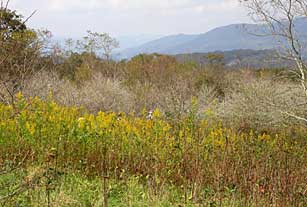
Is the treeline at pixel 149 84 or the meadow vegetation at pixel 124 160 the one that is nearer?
the meadow vegetation at pixel 124 160

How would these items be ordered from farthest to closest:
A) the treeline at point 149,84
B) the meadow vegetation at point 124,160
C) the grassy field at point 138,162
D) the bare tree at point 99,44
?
the bare tree at point 99,44 < the treeline at point 149,84 < the grassy field at point 138,162 < the meadow vegetation at point 124,160

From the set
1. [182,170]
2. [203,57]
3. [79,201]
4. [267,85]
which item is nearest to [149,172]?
[182,170]

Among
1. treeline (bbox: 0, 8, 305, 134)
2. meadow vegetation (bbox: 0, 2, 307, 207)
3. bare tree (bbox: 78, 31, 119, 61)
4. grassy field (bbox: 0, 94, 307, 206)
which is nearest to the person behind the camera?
meadow vegetation (bbox: 0, 2, 307, 207)

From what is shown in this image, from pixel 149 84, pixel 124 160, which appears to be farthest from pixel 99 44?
pixel 124 160

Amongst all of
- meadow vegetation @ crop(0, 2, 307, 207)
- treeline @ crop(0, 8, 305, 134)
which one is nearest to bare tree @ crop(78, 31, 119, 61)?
treeline @ crop(0, 8, 305, 134)

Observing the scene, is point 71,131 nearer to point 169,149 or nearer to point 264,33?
point 169,149

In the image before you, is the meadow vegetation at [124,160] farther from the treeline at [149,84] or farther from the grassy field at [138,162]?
the treeline at [149,84]

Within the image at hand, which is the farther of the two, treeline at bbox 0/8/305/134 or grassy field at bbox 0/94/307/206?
treeline at bbox 0/8/305/134

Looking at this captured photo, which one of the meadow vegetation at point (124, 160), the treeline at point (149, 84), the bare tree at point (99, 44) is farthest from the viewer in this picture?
the bare tree at point (99, 44)

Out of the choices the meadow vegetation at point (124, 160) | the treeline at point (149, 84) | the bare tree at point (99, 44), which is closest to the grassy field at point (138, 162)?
the meadow vegetation at point (124, 160)

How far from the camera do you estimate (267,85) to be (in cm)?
1509

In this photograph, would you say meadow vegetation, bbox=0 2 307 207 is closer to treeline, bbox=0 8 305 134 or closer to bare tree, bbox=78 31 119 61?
treeline, bbox=0 8 305 134

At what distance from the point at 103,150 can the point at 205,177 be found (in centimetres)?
149

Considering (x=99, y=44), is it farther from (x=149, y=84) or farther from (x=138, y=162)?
(x=138, y=162)
